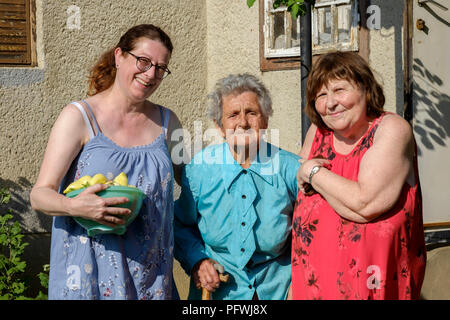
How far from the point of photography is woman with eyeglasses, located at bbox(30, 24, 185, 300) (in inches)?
94.9

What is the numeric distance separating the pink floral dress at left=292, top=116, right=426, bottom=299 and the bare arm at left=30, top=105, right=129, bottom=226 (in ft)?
2.56

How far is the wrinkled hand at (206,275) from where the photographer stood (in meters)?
2.65

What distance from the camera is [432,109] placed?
4.62m

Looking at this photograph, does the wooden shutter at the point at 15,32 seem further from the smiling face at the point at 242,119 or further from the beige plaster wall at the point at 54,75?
the smiling face at the point at 242,119

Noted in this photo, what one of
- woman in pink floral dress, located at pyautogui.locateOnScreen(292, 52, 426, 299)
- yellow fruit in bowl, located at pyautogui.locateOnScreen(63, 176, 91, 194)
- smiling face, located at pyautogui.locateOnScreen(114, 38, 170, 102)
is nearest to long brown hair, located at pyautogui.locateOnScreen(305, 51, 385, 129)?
woman in pink floral dress, located at pyautogui.locateOnScreen(292, 52, 426, 299)

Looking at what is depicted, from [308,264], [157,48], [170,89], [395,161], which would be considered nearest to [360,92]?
[395,161]

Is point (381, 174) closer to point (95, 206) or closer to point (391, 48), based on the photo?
point (95, 206)

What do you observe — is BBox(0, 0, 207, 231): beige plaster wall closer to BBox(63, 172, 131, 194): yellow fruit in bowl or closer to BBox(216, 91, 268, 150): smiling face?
BBox(216, 91, 268, 150): smiling face

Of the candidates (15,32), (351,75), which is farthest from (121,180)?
(15,32)

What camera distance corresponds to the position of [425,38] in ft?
15.2

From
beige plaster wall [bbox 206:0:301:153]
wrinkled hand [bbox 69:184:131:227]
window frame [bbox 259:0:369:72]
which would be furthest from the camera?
beige plaster wall [bbox 206:0:301:153]

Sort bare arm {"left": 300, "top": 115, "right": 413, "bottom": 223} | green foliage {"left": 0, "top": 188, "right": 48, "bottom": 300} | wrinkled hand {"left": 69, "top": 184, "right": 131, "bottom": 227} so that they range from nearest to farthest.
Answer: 1. bare arm {"left": 300, "top": 115, "right": 413, "bottom": 223}
2. wrinkled hand {"left": 69, "top": 184, "right": 131, "bottom": 227}
3. green foliage {"left": 0, "top": 188, "right": 48, "bottom": 300}
